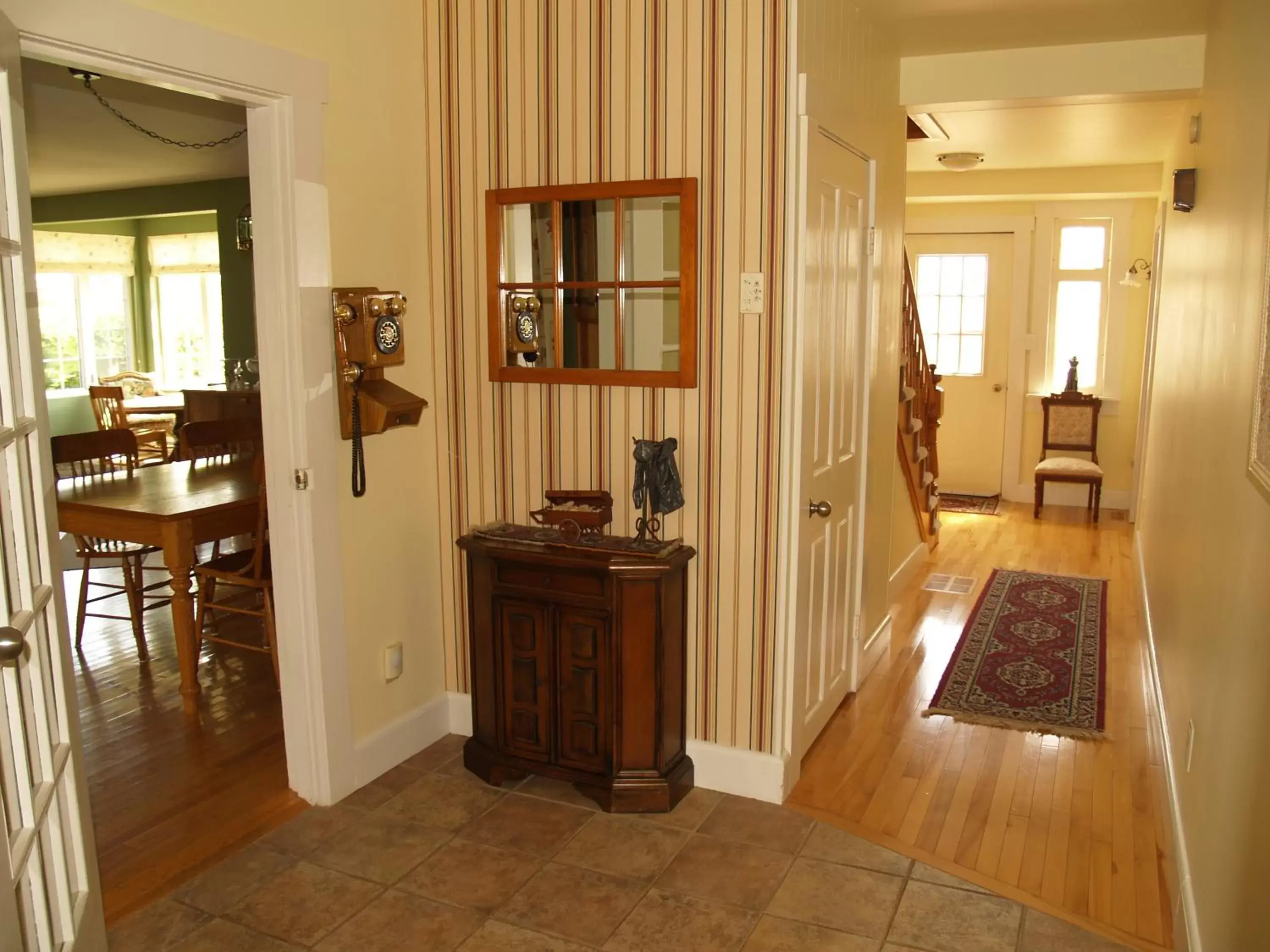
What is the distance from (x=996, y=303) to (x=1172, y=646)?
5380 mm

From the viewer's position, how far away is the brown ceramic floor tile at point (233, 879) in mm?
2564

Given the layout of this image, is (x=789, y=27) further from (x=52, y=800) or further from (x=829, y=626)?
(x=52, y=800)

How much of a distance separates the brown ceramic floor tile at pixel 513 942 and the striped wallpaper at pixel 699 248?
3.09 feet

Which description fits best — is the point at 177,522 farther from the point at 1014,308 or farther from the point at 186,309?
the point at 186,309

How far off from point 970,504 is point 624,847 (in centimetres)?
599

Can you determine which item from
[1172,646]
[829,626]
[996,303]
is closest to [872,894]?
[829,626]

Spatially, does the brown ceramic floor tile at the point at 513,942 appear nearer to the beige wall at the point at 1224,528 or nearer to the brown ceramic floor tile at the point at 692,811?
the brown ceramic floor tile at the point at 692,811

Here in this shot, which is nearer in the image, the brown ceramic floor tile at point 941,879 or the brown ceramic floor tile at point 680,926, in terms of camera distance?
the brown ceramic floor tile at point 680,926

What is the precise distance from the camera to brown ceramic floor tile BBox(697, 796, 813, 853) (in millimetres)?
2873

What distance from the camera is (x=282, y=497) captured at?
2916 millimetres

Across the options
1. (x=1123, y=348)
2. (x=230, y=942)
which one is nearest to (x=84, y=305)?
(x=230, y=942)

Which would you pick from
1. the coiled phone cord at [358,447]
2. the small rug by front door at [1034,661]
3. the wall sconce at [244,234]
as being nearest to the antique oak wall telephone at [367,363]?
the coiled phone cord at [358,447]

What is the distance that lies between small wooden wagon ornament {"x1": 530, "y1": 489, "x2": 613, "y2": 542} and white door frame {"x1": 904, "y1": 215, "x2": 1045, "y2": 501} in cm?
595

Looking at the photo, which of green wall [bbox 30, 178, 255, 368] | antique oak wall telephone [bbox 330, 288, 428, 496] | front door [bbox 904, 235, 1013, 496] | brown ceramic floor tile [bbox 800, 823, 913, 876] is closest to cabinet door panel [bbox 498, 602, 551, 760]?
antique oak wall telephone [bbox 330, 288, 428, 496]
